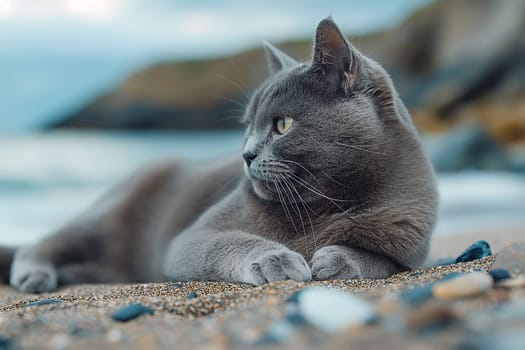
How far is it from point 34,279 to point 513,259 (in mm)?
1827

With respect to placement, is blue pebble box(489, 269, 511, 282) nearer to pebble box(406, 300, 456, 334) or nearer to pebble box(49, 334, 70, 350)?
pebble box(406, 300, 456, 334)

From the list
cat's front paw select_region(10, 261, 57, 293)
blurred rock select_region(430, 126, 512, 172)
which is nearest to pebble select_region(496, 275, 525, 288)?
cat's front paw select_region(10, 261, 57, 293)

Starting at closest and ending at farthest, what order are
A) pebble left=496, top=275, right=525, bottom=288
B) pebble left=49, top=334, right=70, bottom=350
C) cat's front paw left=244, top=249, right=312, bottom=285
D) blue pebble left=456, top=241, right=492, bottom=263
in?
pebble left=49, top=334, right=70, bottom=350
pebble left=496, top=275, right=525, bottom=288
cat's front paw left=244, top=249, right=312, bottom=285
blue pebble left=456, top=241, right=492, bottom=263

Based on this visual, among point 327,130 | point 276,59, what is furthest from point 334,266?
point 276,59

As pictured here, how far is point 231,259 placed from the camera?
6.66 ft

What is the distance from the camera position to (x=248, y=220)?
2.26m

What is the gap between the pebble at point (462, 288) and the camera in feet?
4.09

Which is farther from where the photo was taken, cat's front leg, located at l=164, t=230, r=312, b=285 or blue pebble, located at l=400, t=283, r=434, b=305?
cat's front leg, located at l=164, t=230, r=312, b=285

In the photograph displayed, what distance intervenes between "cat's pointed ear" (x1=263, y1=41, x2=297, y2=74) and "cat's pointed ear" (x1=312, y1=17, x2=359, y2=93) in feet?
1.46

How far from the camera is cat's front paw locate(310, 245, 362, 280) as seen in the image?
1.87 meters

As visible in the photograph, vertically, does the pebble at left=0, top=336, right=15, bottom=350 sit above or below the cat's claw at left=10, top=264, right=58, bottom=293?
above

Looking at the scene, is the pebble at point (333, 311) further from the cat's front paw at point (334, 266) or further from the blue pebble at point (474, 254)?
the blue pebble at point (474, 254)

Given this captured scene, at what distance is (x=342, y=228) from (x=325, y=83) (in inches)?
18.8

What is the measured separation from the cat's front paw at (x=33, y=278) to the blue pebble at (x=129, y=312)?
1277 millimetres
